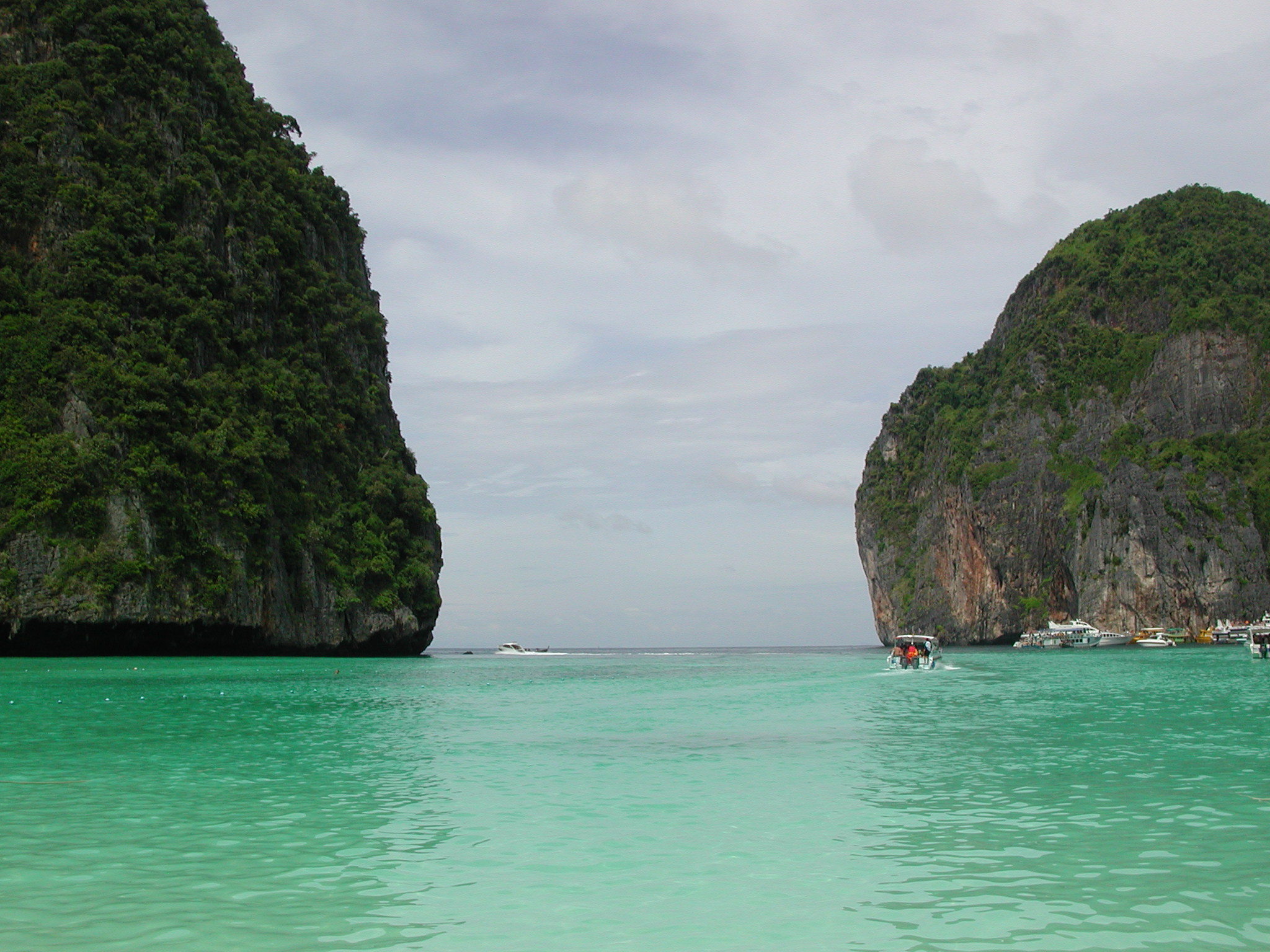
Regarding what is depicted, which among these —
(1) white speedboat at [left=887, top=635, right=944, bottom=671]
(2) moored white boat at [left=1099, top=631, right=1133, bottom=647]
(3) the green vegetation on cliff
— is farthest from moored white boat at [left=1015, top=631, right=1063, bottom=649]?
(1) white speedboat at [left=887, top=635, right=944, bottom=671]

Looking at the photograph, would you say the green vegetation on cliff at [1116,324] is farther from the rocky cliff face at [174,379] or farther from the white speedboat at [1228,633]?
the rocky cliff face at [174,379]

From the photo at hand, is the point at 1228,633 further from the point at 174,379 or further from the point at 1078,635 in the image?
the point at 174,379

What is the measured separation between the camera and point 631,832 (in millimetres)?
11305

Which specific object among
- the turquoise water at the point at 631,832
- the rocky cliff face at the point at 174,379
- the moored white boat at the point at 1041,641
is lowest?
the moored white boat at the point at 1041,641

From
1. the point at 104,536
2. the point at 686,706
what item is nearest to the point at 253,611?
the point at 104,536

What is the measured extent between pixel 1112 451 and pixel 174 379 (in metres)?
94.0

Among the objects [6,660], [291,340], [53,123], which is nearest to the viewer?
[6,660]

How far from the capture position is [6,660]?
4712 centimetres

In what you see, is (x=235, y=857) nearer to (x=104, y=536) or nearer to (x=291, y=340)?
(x=104, y=536)

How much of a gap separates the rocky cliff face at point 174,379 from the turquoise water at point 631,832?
2830 cm

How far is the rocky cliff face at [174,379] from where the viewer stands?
49625 millimetres

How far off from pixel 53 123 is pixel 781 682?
49.1 meters

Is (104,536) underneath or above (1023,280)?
underneath

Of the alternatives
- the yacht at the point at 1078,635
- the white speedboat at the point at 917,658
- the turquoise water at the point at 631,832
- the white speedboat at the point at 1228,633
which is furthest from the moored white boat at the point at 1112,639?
the turquoise water at the point at 631,832
